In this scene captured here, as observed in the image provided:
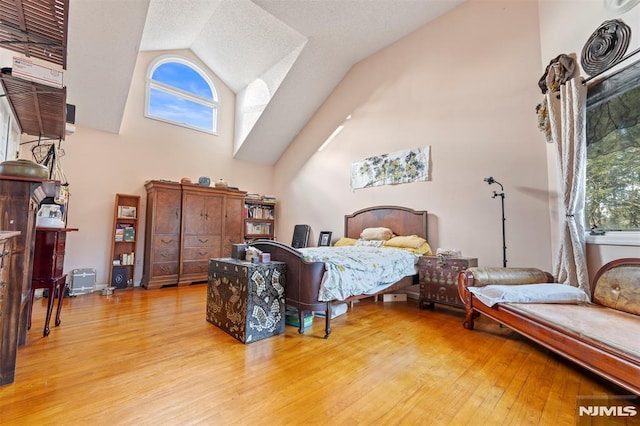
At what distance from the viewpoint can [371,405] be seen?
1436 millimetres

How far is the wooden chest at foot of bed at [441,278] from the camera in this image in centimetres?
295

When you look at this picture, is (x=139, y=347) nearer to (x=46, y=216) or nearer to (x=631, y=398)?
(x=46, y=216)

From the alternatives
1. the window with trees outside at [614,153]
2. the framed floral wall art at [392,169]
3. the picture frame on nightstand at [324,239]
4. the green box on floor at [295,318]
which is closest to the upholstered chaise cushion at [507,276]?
the window with trees outside at [614,153]

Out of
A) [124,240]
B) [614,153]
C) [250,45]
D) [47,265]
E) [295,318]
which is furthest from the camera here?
[250,45]

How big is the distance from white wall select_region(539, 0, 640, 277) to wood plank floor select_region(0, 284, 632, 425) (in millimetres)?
986

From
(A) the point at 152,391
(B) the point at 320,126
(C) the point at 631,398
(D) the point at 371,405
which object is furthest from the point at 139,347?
(B) the point at 320,126

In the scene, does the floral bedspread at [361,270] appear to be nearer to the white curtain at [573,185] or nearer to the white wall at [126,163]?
the white curtain at [573,185]

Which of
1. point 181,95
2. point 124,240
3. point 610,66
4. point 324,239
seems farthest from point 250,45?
point 610,66

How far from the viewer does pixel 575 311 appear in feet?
6.31

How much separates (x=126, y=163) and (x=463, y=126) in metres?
5.15

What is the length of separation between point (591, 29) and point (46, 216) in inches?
217

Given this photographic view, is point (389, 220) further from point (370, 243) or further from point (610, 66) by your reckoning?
point (610, 66)

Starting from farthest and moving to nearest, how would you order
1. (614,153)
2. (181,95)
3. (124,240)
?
(181,95), (124,240), (614,153)

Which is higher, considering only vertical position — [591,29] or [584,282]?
[591,29]
